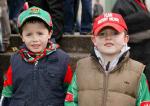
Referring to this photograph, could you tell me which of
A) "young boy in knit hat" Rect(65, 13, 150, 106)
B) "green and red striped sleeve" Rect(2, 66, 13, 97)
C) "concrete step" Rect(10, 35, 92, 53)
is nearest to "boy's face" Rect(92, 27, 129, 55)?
"young boy in knit hat" Rect(65, 13, 150, 106)

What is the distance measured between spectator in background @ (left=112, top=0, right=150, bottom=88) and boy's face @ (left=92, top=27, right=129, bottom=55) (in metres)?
0.68

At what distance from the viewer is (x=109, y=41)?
12.3 feet

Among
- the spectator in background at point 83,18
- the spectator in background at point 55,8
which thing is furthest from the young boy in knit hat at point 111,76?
the spectator in background at point 83,18

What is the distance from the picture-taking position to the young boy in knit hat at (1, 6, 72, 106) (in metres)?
3.91

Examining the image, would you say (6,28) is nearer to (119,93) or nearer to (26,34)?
(26,34)

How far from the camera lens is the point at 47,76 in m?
3.94

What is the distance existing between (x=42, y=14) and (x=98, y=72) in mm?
711

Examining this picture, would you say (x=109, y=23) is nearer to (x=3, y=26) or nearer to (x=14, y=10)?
(x=3, y=26)

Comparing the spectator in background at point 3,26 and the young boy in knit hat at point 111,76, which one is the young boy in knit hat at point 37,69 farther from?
the spectator in background at point 3,26

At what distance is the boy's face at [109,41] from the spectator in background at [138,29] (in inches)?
26.7

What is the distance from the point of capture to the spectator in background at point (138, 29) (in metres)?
4.44

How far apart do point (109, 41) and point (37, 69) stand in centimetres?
67

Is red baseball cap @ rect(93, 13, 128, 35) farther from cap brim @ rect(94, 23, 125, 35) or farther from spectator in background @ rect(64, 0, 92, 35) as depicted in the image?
spectator in background @ rect(64, 0, 92, 35)

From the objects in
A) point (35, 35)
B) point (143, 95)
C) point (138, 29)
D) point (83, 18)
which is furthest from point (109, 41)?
point (83, 18)
